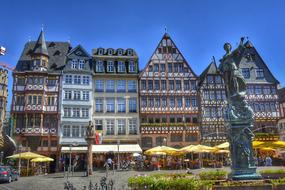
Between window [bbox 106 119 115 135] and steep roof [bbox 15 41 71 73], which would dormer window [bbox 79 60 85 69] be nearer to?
steep roof [bbox 15 41 71 73]

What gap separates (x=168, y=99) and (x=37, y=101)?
17.3 meters

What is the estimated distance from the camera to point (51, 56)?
4519 cm

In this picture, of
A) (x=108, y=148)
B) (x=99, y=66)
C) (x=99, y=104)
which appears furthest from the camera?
(x=99, y=66)

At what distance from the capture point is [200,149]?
30047 mm

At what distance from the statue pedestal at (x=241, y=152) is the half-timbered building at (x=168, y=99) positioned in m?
27.6

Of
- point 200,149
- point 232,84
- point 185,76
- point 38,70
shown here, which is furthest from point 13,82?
point 232,84

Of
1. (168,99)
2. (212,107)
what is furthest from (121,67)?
(212,107)

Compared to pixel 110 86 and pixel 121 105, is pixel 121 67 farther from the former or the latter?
pixel 121 105

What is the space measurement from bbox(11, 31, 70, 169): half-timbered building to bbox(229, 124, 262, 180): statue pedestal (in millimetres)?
30997

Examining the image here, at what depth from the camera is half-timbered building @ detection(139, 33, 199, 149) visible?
42.2 meters

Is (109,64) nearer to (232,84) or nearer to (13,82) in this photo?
(13,82)

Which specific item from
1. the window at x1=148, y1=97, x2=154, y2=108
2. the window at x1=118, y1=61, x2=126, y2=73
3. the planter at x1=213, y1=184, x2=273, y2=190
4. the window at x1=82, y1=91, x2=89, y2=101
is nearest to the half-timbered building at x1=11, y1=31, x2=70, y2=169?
the window at x1=82, y1=91, x2=89, y2=101

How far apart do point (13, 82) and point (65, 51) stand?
8.84 metres

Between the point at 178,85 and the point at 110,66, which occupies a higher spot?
the point at 110,66
